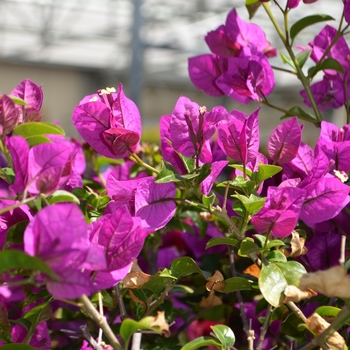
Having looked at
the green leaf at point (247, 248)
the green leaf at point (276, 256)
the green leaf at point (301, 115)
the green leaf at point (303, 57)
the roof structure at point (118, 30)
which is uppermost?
the roof structure at point (118, 30)

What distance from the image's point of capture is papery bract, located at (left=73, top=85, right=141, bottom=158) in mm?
477

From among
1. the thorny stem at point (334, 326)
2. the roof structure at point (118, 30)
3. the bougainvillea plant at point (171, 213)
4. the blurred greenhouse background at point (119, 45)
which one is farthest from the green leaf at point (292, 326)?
the roof structure at point (118, 30)

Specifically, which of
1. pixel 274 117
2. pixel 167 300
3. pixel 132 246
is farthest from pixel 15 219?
pixel 274 117

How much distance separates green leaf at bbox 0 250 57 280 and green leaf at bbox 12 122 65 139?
107 millimetres

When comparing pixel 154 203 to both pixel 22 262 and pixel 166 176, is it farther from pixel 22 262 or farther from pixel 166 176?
pixel 22 262

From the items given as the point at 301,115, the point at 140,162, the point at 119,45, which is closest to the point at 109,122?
the point at 140,162

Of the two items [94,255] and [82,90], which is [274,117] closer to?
[82,90]

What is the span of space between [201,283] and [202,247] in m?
0.14

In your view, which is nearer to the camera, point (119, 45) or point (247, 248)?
point (247, 248)

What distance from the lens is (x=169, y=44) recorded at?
6.81 m

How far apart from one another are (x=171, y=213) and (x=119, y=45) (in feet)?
32.4

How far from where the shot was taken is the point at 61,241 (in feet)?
1.16

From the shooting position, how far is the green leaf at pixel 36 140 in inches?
16.7

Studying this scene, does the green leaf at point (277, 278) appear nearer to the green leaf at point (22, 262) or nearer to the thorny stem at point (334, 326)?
the thorny stem at point (334, 326)
